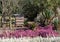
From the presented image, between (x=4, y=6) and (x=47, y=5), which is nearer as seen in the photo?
(x=4, y=6)

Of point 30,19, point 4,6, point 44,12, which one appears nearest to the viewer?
point 4,6

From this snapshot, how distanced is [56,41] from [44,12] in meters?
17.3

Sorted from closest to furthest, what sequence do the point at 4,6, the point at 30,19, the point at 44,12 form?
1. the point at 4,6
2. the point at 44,12
3. the point at 30,19

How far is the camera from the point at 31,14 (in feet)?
100

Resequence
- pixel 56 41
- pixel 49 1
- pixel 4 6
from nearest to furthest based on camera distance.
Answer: pixel 56 41
pixel 4 6
pixel 49 1

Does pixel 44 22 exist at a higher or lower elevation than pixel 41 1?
lower

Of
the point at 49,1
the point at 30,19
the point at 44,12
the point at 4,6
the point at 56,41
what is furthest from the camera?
the point at 30,19

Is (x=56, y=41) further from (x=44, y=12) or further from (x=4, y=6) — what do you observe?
(x=44, y=12)

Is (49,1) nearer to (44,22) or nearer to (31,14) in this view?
(44,22)

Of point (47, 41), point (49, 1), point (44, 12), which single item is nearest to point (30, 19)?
point (44, 12)

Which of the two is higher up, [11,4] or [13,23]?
[11,4]

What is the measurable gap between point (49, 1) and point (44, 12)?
2288 millimetres

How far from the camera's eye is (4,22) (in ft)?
75.7

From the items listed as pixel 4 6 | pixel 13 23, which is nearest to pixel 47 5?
pixel 13 23
